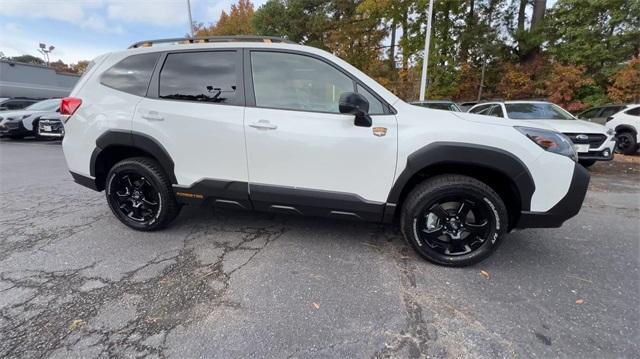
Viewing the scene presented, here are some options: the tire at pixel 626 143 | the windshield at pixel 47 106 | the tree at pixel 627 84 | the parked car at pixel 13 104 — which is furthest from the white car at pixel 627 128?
the parked car at pixel 13 104

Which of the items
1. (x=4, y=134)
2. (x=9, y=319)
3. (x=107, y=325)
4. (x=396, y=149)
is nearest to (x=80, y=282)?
(x=9, y=319)

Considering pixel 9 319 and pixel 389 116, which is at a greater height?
pixel 389 116

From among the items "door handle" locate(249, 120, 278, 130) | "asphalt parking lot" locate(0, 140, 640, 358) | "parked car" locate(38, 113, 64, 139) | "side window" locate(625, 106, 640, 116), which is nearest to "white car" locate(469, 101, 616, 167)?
"asphalt parking lot" locate(0, 140, 640, 358)

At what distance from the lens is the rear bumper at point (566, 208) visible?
249 cm

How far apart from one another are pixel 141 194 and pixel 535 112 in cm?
842

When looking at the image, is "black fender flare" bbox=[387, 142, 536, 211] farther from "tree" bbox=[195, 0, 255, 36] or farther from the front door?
"tree" bbox=[195, 0, 255, 36]

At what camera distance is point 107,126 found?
3.18 metres

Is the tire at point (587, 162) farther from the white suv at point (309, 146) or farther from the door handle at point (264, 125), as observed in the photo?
the door handle at point (264, 125)

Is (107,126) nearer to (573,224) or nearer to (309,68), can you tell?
(309,68)

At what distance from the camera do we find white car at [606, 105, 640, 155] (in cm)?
912

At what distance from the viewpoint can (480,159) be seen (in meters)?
2.50

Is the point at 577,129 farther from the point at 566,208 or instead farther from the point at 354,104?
the point at 354,104

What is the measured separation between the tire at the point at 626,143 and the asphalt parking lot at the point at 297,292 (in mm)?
7785

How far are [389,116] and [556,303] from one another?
1867mm
